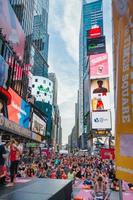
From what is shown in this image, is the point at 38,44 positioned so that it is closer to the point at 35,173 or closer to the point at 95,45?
the point at 95,45

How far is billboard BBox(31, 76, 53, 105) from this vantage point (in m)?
112

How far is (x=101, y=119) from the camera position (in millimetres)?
79188

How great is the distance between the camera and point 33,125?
164 feet

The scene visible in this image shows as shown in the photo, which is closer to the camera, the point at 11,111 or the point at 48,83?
the point at 11,111

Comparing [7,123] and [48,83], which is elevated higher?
[48,83]

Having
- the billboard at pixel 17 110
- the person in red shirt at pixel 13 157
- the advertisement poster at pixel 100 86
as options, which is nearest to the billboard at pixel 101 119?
the advertisement poster at pixel 100 86

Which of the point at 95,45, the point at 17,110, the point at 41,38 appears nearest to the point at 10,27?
the point at 17,110

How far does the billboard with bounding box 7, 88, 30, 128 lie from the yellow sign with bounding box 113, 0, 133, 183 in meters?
26.1

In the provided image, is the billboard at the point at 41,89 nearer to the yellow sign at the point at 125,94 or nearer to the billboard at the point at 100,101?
the billboard at the point at 100,101

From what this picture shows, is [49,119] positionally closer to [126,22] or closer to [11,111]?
[11,111]

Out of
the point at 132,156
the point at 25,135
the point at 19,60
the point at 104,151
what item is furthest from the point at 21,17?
the point at 132,156

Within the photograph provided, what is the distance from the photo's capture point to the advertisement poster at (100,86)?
8194 cm

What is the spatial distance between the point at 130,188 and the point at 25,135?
1989 centimetres

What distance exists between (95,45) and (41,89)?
28.7 m
